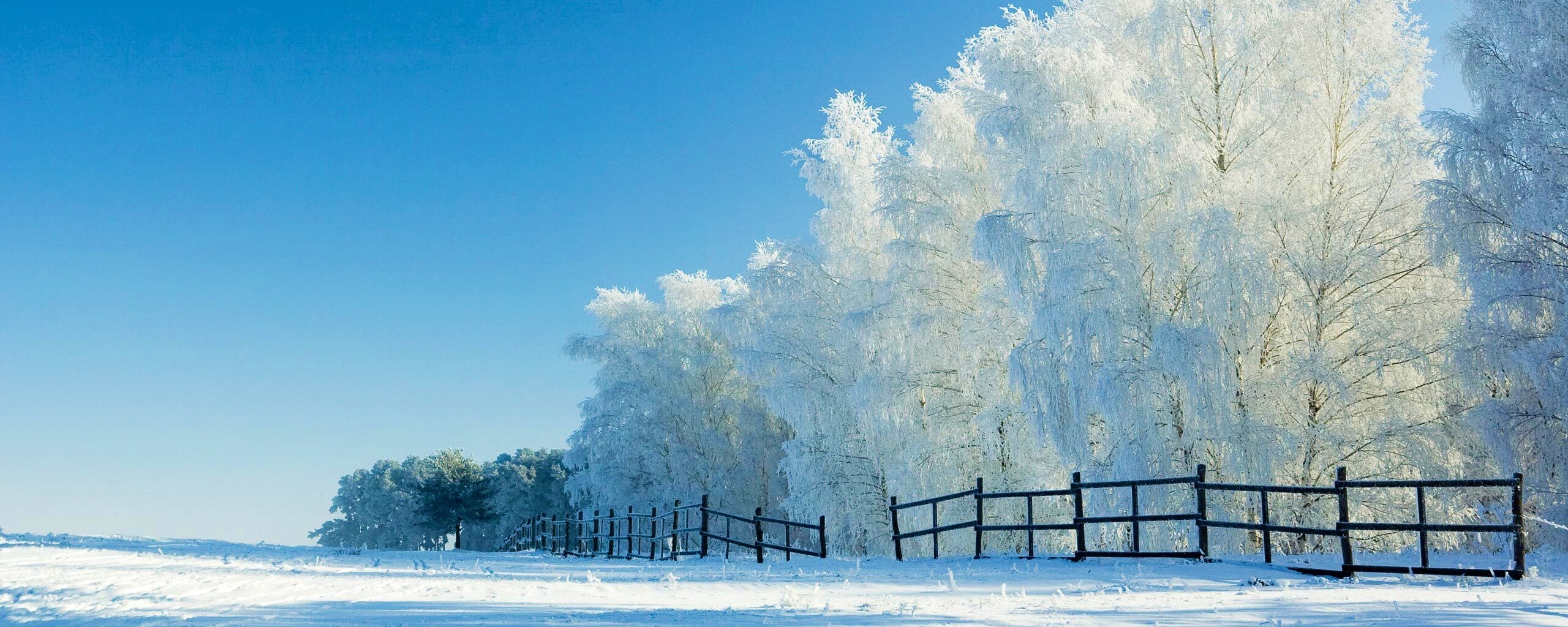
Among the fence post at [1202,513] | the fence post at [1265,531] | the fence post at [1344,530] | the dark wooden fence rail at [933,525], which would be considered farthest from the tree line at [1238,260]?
the fence post at [1344,530]

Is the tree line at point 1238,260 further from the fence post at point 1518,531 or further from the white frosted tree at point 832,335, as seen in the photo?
the fence post at point 1518,531

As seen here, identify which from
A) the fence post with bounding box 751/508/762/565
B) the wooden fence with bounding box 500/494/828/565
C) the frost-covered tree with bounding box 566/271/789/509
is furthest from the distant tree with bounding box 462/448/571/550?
the fence post with bounding box 751/508/762/565

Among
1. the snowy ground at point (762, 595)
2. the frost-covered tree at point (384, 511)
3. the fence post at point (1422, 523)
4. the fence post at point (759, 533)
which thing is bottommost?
the frost-covered tree at point (384, 511)

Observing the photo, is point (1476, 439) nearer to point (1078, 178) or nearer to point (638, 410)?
A: point (1078, 178)

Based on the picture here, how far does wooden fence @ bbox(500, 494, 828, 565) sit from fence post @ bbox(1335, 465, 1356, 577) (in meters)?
7.50

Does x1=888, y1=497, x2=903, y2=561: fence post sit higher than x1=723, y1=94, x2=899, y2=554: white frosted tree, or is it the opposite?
x1=723, y1=94, x2=899, y2=554: white frosted tree

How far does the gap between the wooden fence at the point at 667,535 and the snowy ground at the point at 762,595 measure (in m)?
4.90

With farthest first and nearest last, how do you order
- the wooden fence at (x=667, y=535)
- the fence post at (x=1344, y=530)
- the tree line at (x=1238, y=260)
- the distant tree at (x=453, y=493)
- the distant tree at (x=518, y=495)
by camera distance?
the distant tree at (x=518, y=495) < the distant tree at (x=453, y=493) < the wooden fence at (x=667, y=535) < the tree line at (x=1238, y=260) < the fence post at (x=1344, y=530)

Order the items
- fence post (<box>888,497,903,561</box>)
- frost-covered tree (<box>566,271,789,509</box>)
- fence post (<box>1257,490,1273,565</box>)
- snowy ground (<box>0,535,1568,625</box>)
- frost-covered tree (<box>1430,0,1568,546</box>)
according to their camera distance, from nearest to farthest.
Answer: snowy ground (<box>0,535,1568,625</box>)
fence post (<box>1257,490,1273,565</box>)
frost-covered tree (<box>1430,0,1568,546</box>)
fence post (<box>888,497,903,561</box>)
frost-covered tree (<box>566,271,789,509</box>)

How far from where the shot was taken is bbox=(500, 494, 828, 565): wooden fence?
54.8ft

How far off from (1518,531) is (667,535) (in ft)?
44.9

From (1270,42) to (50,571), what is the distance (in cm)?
1705

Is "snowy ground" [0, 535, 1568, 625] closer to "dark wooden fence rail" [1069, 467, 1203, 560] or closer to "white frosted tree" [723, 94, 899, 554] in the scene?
"dark wooden fence rail" [1069, 467, 1203, 560]

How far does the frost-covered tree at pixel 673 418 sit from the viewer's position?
31078 mm
